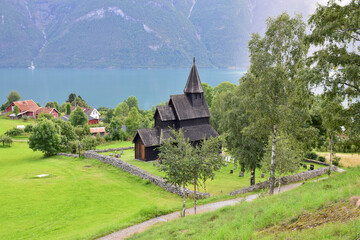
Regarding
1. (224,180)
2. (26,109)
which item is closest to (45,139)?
(224,180)

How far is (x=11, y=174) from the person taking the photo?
39.8m

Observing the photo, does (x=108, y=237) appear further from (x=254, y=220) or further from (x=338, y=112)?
(x=338, y=112)

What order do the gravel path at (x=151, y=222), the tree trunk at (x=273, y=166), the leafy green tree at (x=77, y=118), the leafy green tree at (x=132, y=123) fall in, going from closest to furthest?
the gravel path at (x=151, y=222) → the tree trunk at (x=273, y=166) → the leafy green tree at (x=132, y=123) → the leafy green tree at (x=77, y=118)

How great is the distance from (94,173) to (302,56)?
2803 centimetres

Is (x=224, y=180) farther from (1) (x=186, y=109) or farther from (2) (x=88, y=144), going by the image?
(2) (x=88, y=144)

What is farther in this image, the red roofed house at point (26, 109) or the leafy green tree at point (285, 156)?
the red roofed house at point (26, 109)

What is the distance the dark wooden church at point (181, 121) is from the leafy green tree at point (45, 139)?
17.1 metres

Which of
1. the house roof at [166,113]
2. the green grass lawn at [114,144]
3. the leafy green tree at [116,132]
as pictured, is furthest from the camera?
the leafy green tree at [116,132]

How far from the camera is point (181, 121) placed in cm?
4484

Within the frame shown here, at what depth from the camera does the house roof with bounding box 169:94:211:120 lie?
4481 centimetres

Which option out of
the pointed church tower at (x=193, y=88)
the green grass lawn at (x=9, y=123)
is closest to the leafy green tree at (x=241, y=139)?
the pointed church tower at (x=193, y=88)

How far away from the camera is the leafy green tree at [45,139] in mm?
51812

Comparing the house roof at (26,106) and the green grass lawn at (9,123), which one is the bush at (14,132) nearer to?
the green grass lawn at (9,123)

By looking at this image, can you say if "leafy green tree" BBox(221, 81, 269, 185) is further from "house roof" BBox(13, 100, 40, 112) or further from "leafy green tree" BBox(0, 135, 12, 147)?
"house roof" BBox(13, 100, 40, 112)
